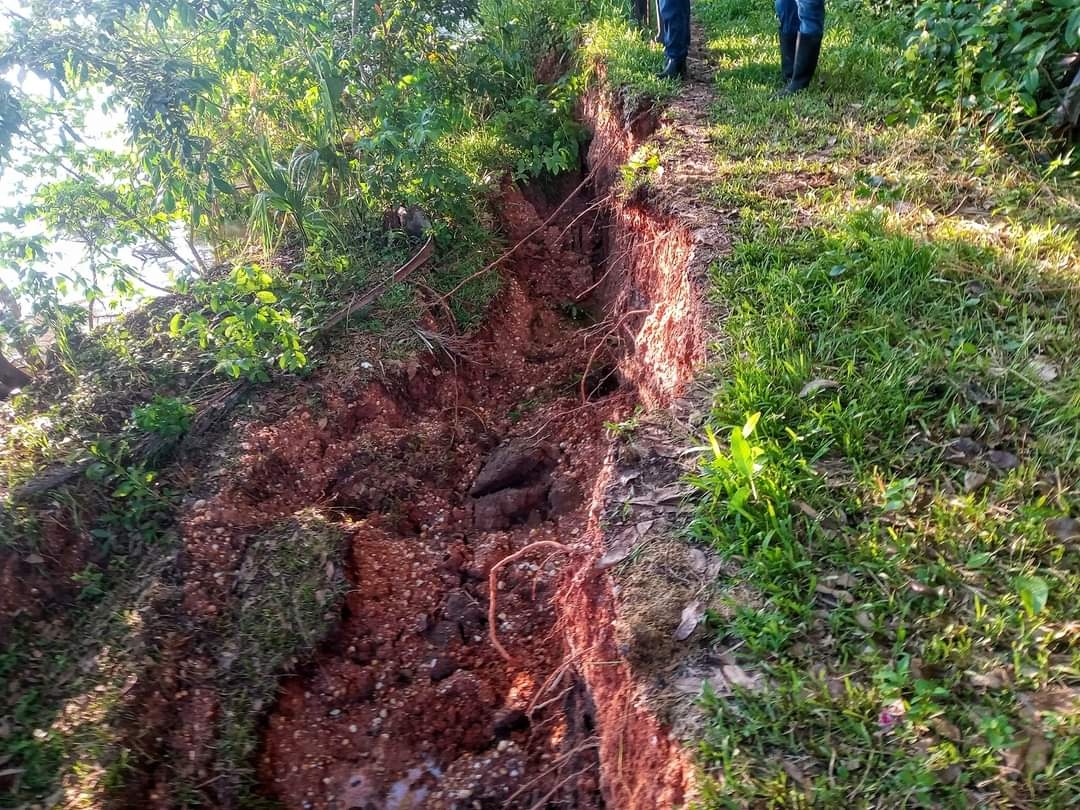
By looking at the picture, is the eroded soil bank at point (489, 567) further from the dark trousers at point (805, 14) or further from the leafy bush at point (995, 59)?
the leafy bush at point (995, 59)

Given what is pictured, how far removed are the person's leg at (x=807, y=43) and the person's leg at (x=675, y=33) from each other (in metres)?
0.73

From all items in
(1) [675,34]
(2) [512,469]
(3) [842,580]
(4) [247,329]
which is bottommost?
(2) [512,469]

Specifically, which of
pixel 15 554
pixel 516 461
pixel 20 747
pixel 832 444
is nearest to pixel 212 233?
pixel 15 554

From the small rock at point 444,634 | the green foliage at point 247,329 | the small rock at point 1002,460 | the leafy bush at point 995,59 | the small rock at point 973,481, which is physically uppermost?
the leafy bush at point 995,59

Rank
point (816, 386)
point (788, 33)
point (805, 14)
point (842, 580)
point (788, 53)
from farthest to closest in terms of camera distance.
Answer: point (788, 53) → point (788, 33) → point (805, 14) → point (816, 386) → point (842, 580)

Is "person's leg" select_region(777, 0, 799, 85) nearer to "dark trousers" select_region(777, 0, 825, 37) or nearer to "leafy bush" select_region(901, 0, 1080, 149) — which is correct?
"dark trousers" select_region(777, 0, 825, 37)

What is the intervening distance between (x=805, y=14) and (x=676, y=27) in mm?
884

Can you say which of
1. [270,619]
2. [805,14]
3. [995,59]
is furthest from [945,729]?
[805,14]

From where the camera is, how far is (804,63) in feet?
12.9

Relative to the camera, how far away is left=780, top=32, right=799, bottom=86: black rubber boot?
4.09 meters

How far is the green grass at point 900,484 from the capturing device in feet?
4.96

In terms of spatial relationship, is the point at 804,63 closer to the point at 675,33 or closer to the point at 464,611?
the point at 675,33

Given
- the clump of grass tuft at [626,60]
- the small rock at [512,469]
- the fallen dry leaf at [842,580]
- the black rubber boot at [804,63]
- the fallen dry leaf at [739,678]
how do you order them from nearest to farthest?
the fallen dry leaf at [739,678] → the fallen dry leaf at [842,580] → the small rock at [512,469] → the black rubber boot at [804,63] → the clump of grass tuft at [626,60]

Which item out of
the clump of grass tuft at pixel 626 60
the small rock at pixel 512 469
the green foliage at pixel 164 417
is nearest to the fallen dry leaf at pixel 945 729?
the small rock at pixel 512 469
